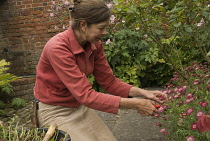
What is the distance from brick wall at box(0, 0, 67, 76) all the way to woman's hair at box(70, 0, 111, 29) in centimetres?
422

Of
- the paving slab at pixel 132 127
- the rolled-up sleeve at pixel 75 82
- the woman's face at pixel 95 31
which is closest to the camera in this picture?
the rolled-up sleeve at pixel 75 82

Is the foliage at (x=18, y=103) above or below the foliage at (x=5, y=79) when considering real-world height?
below

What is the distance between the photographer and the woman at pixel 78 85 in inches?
83.9

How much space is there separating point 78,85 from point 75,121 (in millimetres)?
430

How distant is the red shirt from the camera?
212cm

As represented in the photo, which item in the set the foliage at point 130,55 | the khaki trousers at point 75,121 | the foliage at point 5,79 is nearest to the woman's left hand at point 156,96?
the khaki trousers at point 75,121

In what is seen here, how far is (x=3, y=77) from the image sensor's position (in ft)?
16.7

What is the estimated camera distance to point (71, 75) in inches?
83.2

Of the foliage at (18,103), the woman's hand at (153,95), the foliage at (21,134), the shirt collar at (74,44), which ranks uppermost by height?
the shirt collar at (74,44)

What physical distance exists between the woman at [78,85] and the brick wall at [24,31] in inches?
157

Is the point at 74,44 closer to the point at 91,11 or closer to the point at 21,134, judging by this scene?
the point at 91,11

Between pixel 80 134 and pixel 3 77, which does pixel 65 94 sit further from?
pixel 3 77

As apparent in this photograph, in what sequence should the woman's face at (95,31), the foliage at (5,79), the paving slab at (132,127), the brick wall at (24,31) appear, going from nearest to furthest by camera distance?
the woman's face at (95,31) < the paving slab at (132,127) < the foliage at (5,79) < the brick wall at (24,31)

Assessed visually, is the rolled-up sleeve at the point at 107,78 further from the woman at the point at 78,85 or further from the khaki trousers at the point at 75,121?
the khaki trousers at the point at 75,121
